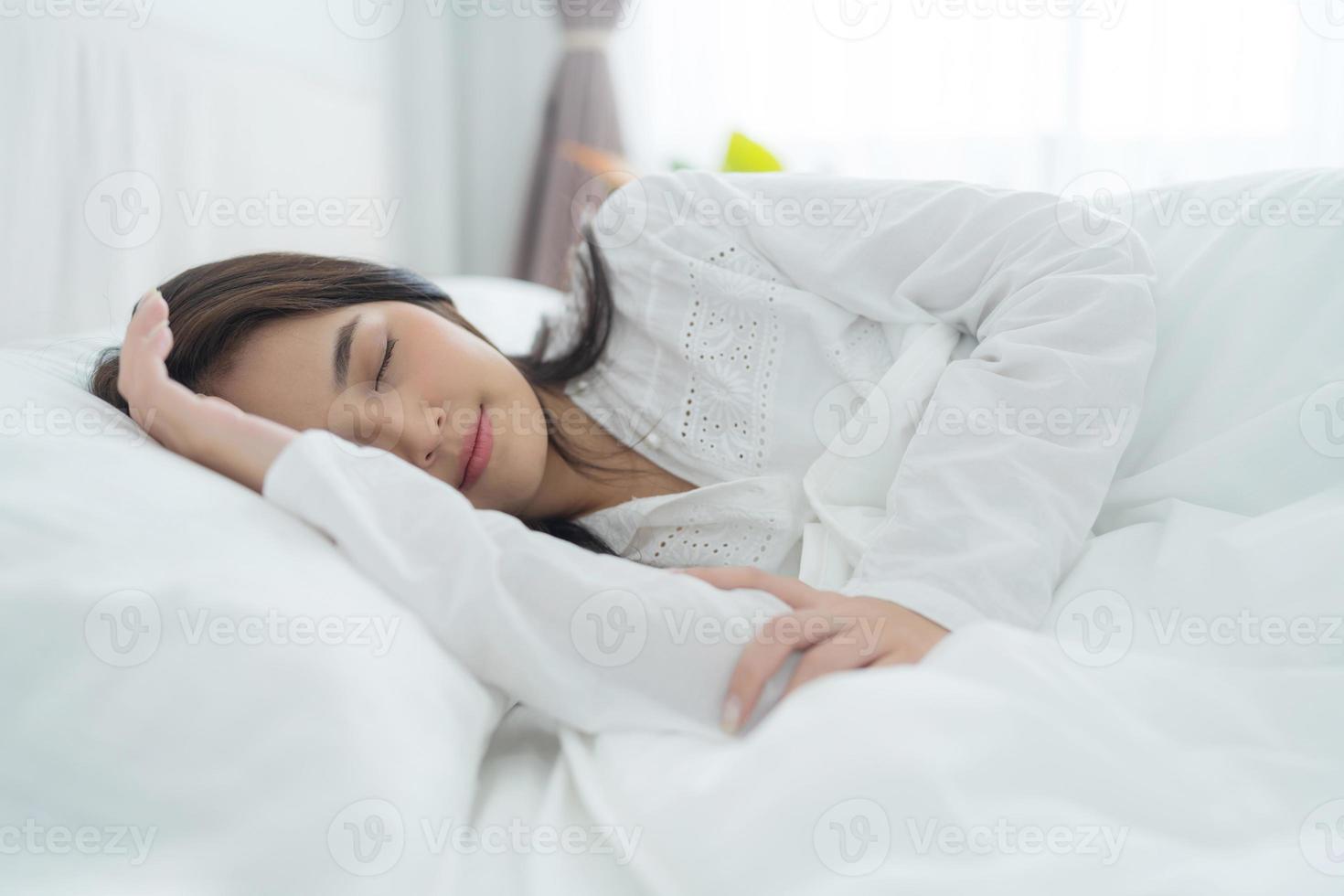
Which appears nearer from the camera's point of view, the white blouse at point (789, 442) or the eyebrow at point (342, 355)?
the white blouse at point (789, 442)

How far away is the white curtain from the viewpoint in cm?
197

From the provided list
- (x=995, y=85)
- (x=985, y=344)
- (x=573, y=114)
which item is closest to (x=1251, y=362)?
(x=985, y=344)

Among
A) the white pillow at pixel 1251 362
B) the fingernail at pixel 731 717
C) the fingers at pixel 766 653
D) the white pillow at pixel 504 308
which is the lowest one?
the white pillow at pixel 504 308

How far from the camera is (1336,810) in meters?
0.47

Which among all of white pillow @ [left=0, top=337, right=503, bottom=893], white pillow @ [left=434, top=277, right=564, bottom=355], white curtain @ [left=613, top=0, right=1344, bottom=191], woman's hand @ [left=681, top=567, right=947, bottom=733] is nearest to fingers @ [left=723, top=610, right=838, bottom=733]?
woman's hand @ [left=681, top=567, right=947, bottom=733]

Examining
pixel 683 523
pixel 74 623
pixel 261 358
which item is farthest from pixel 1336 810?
pixel 261 358

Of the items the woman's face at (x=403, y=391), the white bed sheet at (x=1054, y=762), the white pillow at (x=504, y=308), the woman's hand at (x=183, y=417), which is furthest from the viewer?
the white pillow at (x=504, y=308)

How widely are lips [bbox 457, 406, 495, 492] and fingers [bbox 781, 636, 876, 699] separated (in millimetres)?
378

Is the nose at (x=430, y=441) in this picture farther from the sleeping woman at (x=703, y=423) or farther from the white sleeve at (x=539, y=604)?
the white sleeve at (x=539, y=604)

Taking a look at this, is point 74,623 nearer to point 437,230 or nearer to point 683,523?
point 683,523

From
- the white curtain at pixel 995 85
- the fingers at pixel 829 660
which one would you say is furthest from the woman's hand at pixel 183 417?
the white curtain at pixel 995 85

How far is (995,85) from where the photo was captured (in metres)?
2.20

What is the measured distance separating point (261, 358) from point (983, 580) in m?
0.59

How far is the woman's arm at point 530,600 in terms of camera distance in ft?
1.82
